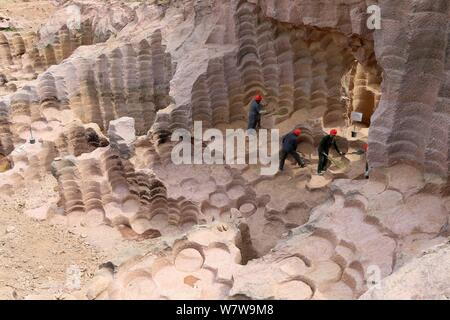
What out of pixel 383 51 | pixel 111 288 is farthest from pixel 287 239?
pixel 383 51

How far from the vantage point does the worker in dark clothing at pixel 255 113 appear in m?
11.6

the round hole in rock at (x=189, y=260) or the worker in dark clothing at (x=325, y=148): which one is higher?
the worker in dark clothing at (x=325, y=148)

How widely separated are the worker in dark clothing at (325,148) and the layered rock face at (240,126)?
0.69ft

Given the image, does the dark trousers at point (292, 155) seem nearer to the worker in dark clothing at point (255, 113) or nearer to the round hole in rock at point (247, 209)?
the round hole in rock at point (247, 209)

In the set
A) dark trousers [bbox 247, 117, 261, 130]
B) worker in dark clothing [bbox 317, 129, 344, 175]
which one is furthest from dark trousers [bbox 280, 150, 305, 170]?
dark trousers [bbox 247, 117, 261, 130]

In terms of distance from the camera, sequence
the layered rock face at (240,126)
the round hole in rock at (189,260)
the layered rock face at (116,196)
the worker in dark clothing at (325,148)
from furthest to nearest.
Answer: the layered rock face at (116,196)
the worker in dark clothing at (325,148)
the round hole in rock at (189,260)
the layered rock face at (240,126)

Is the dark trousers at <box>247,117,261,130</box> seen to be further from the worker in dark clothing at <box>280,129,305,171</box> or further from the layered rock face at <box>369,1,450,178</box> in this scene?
the layered rock face at <box>369,1,450,178</box>

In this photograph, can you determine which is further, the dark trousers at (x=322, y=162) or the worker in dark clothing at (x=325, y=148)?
the dark trousers at (x=322, y=162)

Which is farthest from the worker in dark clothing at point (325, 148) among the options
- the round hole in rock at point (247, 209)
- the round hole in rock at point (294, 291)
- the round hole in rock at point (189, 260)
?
the round hole in rock at point (294, 291)

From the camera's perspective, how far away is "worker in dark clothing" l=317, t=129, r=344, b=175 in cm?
1051

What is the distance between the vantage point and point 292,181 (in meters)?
11.0

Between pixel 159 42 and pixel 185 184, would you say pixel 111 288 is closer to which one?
pixel 185 184

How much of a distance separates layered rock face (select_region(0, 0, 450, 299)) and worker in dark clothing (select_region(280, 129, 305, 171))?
26cm

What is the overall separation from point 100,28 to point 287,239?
11316mm
